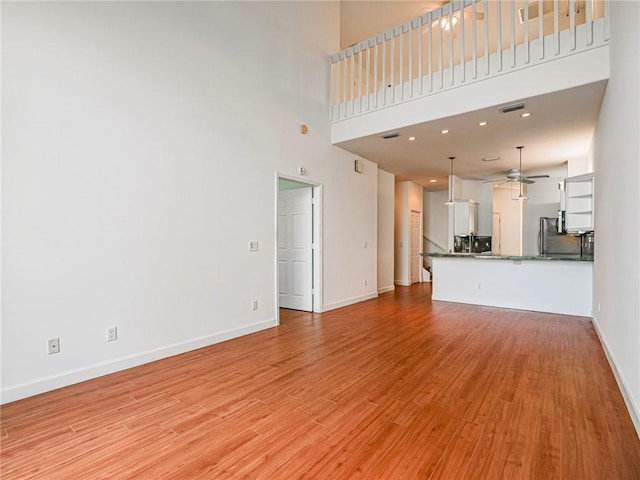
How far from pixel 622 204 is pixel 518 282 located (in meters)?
3.44

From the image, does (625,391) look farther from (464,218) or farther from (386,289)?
(464,218)

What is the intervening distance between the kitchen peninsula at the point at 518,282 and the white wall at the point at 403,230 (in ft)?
7.28

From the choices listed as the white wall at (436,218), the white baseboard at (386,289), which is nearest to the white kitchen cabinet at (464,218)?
the white wall at (436,218)

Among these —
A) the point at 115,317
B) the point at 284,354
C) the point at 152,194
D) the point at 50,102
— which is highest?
the point at 50,102

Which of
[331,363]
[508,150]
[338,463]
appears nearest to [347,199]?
[508,150]

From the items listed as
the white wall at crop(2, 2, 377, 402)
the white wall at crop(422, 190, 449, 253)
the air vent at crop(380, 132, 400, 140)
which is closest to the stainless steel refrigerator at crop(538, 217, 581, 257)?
the white wall at crop(422, 190, 449, 253)

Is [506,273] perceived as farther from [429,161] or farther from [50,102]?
[50,102]

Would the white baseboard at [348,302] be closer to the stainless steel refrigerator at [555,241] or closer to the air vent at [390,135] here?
the air vent at [390,135]

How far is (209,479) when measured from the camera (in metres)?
1.64

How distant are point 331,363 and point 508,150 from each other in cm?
496

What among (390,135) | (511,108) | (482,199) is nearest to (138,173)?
(390,135)

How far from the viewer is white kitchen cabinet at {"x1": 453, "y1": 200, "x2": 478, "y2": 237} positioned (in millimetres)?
8336

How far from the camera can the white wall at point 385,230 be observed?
750cm

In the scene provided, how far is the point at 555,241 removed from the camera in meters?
6.79
